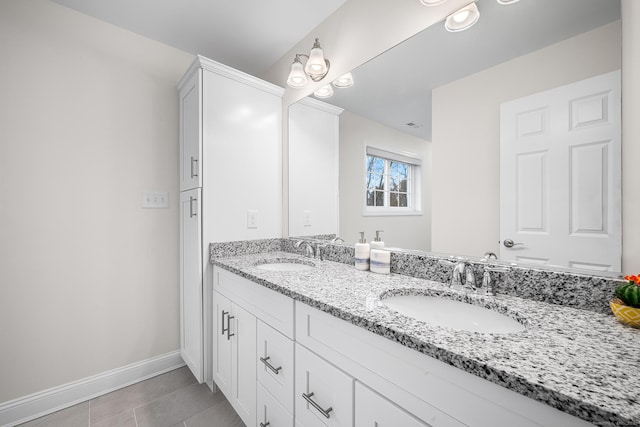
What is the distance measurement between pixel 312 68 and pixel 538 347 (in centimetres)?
169

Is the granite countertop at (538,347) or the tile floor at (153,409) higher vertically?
the granite countertop at (538,347)

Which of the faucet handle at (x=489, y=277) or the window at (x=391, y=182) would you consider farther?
the window at (x=391, y=182)

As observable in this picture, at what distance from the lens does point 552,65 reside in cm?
81

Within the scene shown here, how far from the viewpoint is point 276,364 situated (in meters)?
1.07

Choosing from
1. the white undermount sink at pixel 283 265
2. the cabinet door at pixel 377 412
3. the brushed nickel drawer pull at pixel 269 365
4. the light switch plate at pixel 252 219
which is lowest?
the brushed nickel drawer pull at pixel 269 365

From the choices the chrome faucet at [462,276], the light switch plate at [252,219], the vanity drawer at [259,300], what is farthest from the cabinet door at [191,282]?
the chrome faucet at [462,276]

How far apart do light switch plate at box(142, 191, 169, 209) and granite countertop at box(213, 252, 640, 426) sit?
55.7 inches

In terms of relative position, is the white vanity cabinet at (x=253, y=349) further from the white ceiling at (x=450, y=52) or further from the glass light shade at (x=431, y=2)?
the glass light shade at (x=431, y=2)

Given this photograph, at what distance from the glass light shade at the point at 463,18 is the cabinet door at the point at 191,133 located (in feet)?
4.58

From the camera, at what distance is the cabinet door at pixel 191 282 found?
65.7 inches

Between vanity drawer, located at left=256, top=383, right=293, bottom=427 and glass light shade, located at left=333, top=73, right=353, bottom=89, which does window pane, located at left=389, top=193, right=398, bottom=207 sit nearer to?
glass light shade, located at left=333, top=73, right=353, bottom=89

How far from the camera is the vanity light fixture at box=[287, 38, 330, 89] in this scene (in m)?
1.60

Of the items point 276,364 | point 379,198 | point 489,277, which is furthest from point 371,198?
point 276,364

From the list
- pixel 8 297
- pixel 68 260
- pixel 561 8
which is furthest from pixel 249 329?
pixel 561 8
